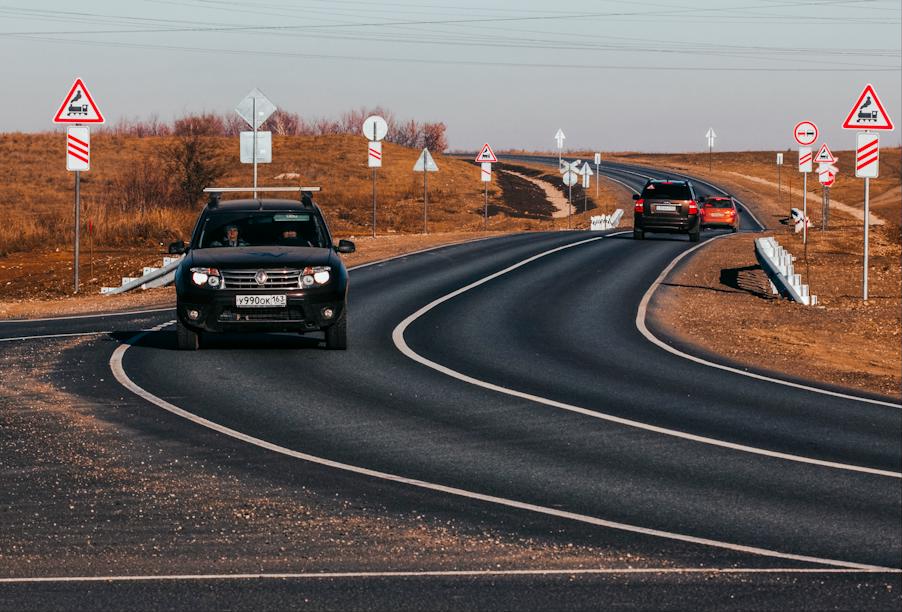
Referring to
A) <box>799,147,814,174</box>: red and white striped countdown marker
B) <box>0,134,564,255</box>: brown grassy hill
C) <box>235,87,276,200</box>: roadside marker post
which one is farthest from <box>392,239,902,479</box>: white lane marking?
<box>799,147,814,174</box>: red and white striped countdown marker

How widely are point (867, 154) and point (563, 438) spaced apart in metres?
14.6

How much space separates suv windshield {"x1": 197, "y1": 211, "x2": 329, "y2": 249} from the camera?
17.9 m

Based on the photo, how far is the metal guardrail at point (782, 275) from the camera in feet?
81.8

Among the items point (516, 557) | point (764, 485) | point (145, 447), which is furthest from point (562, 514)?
point (145, 447)

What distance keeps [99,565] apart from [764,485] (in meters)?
4.93

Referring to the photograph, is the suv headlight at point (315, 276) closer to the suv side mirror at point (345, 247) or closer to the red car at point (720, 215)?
the suv side mirror at point (345, 247)

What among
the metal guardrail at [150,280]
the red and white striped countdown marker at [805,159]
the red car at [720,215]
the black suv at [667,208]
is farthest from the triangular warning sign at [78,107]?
the red car at [720,215]

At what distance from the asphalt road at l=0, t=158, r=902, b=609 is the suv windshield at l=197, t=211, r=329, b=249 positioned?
1422 millimetres

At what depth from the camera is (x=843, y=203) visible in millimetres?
83500

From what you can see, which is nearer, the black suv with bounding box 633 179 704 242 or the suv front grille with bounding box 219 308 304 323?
the suv front grille with bounding box 219 308 304 323

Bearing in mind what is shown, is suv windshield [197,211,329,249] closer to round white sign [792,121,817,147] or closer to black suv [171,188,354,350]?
black suv [171,188,354,350]

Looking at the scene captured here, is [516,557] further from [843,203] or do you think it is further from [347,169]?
[347,169]

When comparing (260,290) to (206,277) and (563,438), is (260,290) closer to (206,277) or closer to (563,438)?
(206,277)

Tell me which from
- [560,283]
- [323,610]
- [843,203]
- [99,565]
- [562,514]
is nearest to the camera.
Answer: [323,610]
